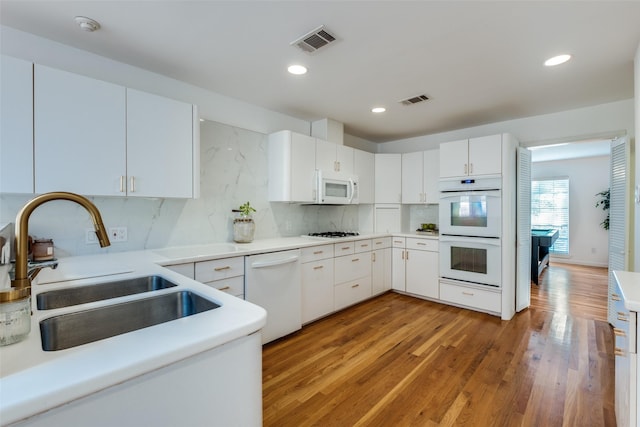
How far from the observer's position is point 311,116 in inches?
147

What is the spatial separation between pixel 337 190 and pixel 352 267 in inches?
38.4

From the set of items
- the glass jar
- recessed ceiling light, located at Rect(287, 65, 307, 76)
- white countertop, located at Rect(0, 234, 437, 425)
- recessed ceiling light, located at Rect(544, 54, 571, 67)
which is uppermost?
recessed ceiling light, located at Rect(287, 65, 307, 76)

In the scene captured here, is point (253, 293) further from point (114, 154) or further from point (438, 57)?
point (438, 57)

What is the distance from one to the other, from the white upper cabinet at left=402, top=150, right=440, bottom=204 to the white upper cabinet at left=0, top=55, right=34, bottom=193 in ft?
13.2

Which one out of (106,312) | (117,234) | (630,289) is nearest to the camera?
(106,312)

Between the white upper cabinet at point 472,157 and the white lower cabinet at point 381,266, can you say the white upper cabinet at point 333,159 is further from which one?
the white upper cabinet at point 472,157

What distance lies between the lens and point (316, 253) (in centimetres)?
317

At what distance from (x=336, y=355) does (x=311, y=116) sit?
272 cm

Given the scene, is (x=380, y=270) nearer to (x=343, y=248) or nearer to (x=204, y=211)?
(x=343, y=248)

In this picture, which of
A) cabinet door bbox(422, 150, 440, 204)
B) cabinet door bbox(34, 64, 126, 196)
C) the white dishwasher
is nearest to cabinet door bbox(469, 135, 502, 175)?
cabinet door bbox(422, 150, 440, 204)

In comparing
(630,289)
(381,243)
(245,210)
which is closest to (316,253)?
(245,210)

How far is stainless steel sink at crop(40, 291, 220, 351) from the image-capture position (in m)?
0.96

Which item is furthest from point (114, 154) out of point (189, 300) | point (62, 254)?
point (189, 300)

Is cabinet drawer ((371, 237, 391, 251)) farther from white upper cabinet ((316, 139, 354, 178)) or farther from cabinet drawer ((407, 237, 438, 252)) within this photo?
white upper cabinet ((316, 139, 354, 178))
